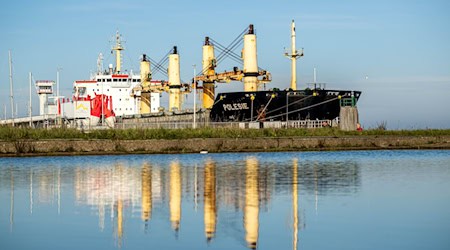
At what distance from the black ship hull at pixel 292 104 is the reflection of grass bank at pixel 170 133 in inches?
435

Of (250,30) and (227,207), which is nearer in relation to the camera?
(227,207)

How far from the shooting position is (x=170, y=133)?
36.9m

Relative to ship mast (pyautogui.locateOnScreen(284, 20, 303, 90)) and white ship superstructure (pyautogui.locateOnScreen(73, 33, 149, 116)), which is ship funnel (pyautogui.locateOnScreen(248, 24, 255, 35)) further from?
white ship superstructure (pyautogui.locateOnScreen(73, 33, 149, 116))

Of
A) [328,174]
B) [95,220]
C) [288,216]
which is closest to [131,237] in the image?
[95,220]

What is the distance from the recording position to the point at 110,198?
51.4ft

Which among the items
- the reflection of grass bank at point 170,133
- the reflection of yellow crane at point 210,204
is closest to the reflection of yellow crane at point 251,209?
the reflection of yellow crane at point 210,204

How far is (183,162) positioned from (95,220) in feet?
49.0

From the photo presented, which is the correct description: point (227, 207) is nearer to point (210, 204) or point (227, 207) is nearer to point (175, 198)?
point (210, 204)

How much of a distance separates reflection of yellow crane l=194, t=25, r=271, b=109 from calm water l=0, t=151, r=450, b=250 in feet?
107

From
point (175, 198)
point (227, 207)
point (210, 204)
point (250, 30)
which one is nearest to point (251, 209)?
point (227, 207)

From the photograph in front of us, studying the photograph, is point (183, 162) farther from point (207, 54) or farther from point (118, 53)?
point (118, 53)

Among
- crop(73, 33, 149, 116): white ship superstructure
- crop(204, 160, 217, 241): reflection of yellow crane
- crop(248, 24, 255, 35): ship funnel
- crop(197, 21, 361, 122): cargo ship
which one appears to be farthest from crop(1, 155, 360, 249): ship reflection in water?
crop(73, 33, 149, 116): white ship superstructure

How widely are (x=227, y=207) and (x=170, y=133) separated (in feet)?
76.0

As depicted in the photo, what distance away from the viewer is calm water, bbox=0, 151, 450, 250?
10734 mm
